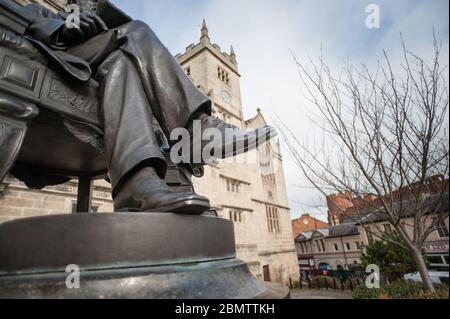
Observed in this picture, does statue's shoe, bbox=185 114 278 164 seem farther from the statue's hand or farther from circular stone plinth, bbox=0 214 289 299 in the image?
the statue's hand

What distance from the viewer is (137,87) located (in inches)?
50.5

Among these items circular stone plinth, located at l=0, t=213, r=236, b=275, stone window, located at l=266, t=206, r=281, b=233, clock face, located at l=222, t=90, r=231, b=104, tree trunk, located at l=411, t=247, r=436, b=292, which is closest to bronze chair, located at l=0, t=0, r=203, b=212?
circular stone plinth, located at l=0, t=213, r=236, b=275

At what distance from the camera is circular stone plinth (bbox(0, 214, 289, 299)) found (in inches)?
31.2

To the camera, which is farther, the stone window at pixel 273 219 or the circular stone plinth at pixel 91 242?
the stone window at pixel 273 219

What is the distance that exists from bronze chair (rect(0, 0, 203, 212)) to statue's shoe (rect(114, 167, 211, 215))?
1.52 feet

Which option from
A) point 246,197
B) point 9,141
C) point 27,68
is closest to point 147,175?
point 9,141

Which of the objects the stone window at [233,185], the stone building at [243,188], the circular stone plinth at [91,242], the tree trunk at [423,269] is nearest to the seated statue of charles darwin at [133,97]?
the circular stone plinth at [91,242]

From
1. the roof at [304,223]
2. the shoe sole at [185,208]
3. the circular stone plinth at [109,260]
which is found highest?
the roof at [304,223]

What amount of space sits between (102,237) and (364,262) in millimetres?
15060

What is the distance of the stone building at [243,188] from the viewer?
13520mm

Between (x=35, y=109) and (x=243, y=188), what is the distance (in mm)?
14442

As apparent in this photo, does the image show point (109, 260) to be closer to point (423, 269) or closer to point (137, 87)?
point (137, 87)

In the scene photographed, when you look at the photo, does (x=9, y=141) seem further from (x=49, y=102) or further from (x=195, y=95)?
(x=195, y=95)

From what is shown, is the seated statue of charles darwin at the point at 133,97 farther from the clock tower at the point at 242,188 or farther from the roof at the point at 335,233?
the roof at the point at 335,233
